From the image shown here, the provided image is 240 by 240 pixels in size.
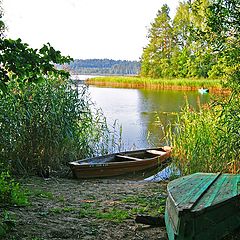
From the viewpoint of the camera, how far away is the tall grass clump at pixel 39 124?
680cm

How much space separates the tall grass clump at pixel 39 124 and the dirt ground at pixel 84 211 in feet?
1.77

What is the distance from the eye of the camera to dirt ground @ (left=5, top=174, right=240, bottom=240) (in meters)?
3.78

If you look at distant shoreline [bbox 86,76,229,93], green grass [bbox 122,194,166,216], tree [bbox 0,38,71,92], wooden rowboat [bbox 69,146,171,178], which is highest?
tree [bbox 0,38,71,92]

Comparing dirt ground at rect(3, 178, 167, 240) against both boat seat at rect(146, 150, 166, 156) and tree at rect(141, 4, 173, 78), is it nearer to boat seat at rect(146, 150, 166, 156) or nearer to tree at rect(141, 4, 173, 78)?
boat seat at rect(146, 150, 166, 156)

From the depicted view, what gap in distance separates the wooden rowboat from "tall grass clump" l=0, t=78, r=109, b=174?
0.51m

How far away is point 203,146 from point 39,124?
9.03ft

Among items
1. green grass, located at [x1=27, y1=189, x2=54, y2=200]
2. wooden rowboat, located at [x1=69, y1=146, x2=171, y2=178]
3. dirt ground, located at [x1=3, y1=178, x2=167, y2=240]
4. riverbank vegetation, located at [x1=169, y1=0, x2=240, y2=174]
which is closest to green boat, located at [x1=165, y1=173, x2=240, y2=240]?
dirt ground, located at [x1=3, y1=178, x2=167, y2=240]

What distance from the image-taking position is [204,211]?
299 centimetres

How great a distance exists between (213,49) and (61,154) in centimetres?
422

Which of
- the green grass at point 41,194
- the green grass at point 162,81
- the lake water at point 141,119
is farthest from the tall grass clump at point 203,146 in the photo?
the green grass at point 162,81

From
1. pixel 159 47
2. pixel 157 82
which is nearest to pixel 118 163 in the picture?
pixel 157 82

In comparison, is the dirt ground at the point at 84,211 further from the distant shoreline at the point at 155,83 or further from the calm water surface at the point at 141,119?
the distant shoreline at the point at 155,83

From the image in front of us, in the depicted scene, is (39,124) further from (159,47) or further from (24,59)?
(159,47)

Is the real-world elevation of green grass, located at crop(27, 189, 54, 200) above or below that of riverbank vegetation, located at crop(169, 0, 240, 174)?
A: below
